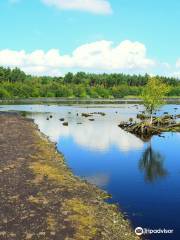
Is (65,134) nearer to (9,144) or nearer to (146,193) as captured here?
(9,144)

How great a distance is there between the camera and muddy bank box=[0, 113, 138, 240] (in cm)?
2045

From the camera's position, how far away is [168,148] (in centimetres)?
5572

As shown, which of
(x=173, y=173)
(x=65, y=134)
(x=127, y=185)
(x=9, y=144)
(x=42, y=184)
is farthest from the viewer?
(x=65, y=134)

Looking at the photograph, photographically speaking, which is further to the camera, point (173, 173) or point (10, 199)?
point (173, 173)

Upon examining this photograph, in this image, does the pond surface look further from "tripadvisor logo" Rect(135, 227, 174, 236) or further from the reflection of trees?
"tripadvisor logo" Rect(135, 227, 174, 236)

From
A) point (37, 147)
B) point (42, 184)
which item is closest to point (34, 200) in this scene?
point (42, 184)

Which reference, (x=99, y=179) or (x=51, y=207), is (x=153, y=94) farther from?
(x=51, y=207)

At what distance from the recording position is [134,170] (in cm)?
4028

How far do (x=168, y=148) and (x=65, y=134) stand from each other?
74.5 ft

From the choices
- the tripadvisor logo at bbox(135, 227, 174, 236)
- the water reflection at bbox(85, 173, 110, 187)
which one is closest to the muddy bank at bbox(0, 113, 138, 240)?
the tripadvisor logo at bbox(135, 227, 174, 236)

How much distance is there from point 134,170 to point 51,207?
17.8 metres

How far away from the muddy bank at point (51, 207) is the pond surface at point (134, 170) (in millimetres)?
1871

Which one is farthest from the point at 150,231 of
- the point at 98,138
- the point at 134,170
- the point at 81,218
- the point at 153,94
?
the point at 153,94

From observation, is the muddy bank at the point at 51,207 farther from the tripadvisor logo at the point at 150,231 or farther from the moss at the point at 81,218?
the tripadvisor logo at the point at 150,231
